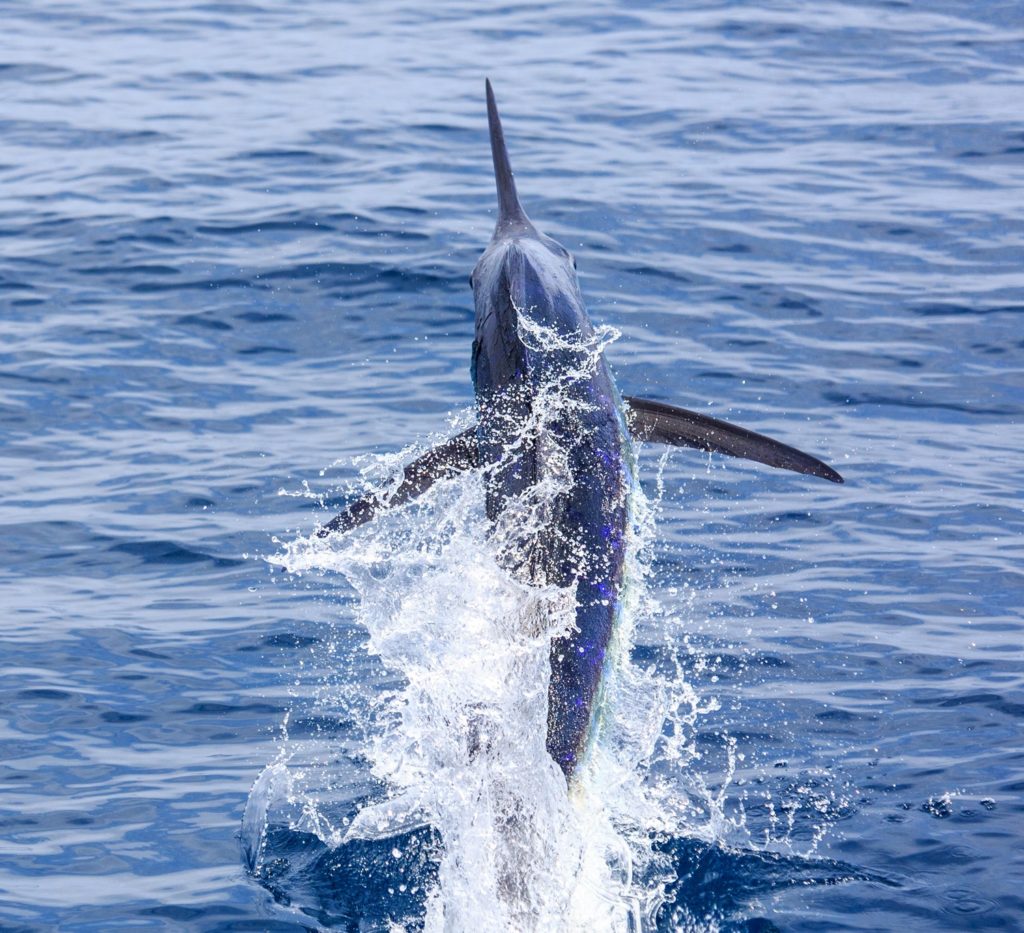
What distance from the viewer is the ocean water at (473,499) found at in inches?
260

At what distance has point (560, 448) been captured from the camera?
6.62m

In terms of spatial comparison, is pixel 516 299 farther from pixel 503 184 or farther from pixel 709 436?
pixel 503 184

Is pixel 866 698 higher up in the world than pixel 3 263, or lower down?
lower down

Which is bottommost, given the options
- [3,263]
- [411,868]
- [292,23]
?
[411,868]

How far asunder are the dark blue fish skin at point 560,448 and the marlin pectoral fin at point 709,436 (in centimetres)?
50

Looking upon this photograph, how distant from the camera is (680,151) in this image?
17.4 meters

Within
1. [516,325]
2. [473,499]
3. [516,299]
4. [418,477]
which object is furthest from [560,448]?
[418,477]

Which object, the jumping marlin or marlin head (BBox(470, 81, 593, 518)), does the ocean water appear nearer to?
the jumping marlin

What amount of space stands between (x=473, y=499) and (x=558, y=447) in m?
0.57

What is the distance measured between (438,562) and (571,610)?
897 millimetres

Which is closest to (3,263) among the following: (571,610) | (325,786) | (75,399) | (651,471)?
(75,399)

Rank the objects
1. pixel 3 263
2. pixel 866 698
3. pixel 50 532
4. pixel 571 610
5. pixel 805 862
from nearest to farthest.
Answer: pixel 571 610 → pixel 805 862 → pixel 866 698 → pixel 50 532 → pixel 3 263

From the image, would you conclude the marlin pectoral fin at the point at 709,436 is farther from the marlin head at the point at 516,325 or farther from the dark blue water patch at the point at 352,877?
the dark blue water patch at the point at 352,877

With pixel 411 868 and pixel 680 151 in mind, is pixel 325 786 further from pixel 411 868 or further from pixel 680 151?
pixel 680 151
